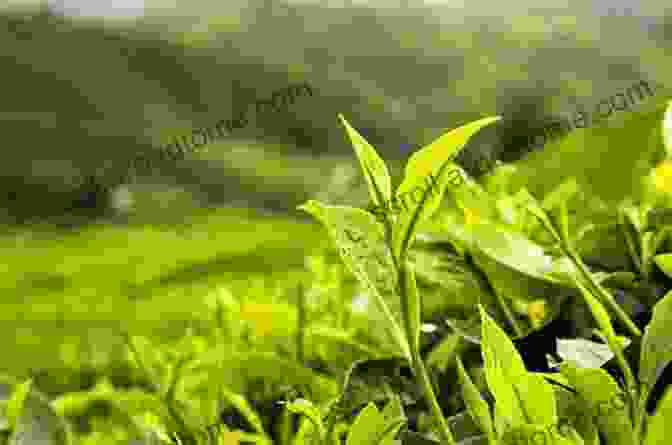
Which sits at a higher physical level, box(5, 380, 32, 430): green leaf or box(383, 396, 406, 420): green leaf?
box(5, 380, 32, 430): green leaf

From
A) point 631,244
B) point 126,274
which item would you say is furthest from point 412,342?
point 126,274

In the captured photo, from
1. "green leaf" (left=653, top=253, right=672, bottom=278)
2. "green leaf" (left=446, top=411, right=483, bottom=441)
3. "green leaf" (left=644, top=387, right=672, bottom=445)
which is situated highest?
"green leaf" (left=653, top=253, right=672, bottom=278)

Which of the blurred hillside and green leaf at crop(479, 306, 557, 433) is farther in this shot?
the blurred hillside

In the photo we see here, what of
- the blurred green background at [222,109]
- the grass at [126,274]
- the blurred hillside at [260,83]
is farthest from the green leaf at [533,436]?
the blurred hillside at [260,83]

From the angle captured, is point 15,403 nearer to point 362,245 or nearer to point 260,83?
point 362,245

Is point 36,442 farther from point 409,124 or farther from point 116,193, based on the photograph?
point 116,193

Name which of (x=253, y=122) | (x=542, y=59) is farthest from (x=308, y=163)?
(x=542, y=59)

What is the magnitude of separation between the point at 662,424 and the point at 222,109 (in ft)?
5.17

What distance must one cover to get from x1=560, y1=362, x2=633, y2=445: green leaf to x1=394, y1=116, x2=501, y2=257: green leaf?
36mm

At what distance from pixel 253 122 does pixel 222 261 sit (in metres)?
0.42

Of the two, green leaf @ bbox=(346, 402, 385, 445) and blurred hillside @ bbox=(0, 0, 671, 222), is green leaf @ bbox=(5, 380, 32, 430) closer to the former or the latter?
green leaf @ bbox=(346, 402, 385, 445)

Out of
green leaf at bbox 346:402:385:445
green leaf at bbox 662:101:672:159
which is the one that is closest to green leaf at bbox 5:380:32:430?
green leaf at bbox 346:402:385:445

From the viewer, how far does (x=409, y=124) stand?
143cm

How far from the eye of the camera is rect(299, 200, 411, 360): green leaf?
145 millimetres
